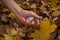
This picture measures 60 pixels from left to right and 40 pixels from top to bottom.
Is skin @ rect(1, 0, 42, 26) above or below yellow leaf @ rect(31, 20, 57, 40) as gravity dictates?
above

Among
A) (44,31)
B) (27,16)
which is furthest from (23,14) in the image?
(44,31)

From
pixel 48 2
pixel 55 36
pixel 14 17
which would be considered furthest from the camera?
pixel 48 2

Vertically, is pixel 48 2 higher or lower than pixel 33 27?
higher

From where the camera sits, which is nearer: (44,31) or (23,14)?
(44,31)

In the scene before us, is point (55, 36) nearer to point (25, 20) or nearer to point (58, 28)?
point (58, 28)

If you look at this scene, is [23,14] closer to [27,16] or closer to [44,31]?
[27,16]

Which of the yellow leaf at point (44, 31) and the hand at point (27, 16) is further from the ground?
the hand at point (27, 16)

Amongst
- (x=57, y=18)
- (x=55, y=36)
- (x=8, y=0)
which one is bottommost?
(x=55, y=36)

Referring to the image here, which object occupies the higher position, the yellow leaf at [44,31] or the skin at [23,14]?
Result: the skin at [23,14]

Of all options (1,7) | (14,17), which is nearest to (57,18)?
(14,17)

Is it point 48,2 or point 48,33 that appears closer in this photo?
point 48,33

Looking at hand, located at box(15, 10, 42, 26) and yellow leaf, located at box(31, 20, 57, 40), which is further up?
hand, located at box(15, 10, 42, 26)
